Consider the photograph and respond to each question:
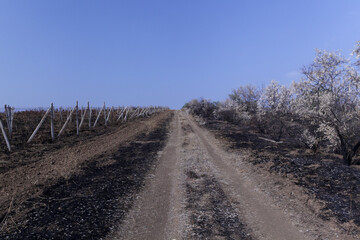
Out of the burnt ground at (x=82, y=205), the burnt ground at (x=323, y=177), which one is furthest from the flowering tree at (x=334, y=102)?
the burnt ground at (x=82, y=205)

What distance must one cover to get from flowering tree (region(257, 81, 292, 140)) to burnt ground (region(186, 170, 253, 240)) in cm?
1049

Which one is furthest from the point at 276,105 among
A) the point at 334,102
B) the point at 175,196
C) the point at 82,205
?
the point at 82,205

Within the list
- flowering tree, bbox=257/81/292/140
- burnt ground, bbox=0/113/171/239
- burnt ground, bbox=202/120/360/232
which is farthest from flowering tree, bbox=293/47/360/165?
burnt ground, bbox=0/113/171/239

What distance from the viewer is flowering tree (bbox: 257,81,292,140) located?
15797mm

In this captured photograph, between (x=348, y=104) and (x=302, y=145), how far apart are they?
566cm

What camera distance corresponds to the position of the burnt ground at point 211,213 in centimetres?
466

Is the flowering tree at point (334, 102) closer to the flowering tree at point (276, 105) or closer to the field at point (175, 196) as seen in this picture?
the field at point (175, 196)

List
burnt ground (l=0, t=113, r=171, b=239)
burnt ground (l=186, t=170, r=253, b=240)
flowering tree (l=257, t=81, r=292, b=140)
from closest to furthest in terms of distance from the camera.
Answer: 1. burnt ground (l=0, t=113, r=171, b=239)
2. burnt ground (l=186, t=170, r=253, b=240)
3. flowering tree (l=257, t=81, r=292, b=140)

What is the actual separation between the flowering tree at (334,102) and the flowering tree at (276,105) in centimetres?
395

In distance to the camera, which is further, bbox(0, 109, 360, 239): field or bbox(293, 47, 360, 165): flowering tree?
bbox(293, 47, 360, 165): flowering tree

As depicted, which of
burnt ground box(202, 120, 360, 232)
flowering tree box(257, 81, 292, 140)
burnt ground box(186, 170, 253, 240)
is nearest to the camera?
burnt ground box(186, 170, 253, 240)

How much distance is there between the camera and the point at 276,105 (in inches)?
652

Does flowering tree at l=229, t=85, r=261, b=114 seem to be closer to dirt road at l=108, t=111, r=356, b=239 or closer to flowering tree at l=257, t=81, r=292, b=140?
flowering tree at l=257, t=81, r=292, b=140

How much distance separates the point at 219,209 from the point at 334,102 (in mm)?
7534
